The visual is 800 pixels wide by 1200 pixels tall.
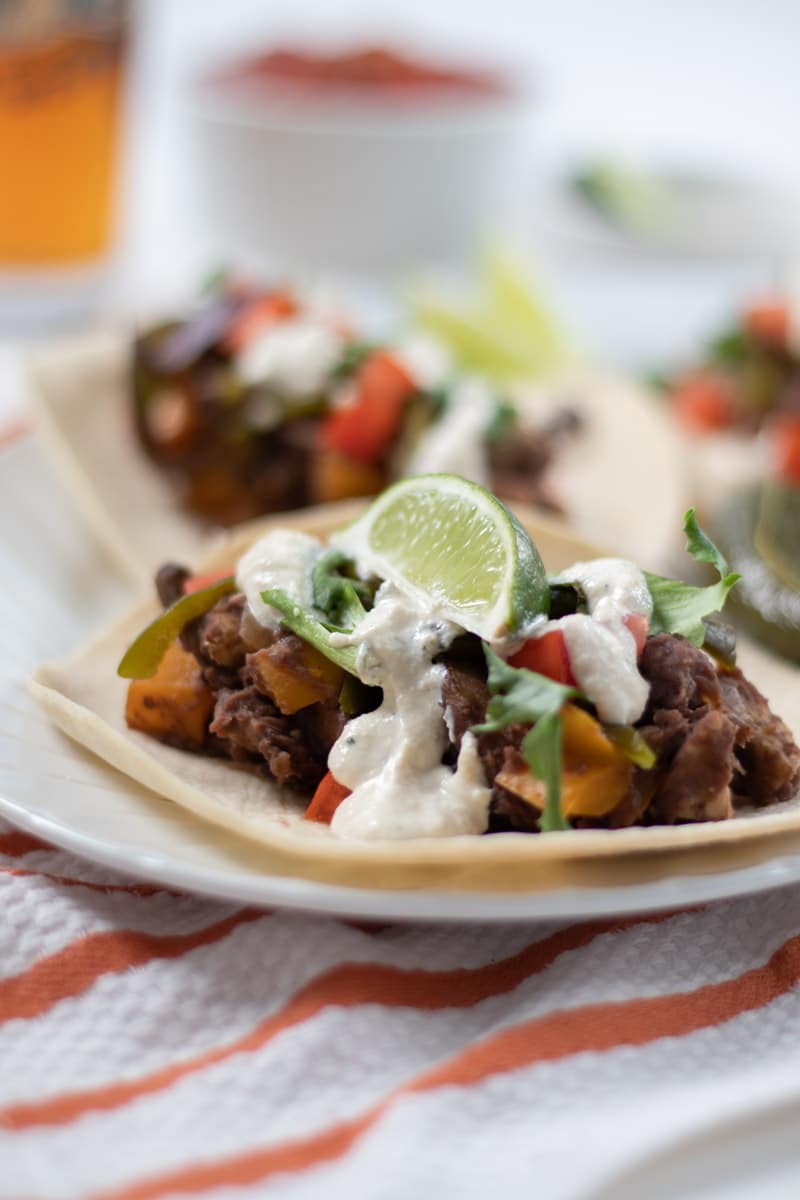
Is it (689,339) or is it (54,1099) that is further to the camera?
(689,339)

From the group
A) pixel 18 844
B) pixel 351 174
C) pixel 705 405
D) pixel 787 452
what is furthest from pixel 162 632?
pixel 351 174

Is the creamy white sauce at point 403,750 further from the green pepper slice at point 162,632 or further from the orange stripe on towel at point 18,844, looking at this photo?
the orange stripe on towel at point 18,844

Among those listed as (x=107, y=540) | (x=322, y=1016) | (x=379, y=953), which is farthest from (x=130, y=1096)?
(x=107, y=540)

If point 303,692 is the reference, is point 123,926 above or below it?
below

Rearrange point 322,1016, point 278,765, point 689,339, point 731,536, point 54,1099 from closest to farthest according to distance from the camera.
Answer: point 54,1099 < point 322,1016 < point 278,765 < point 731,536 < point 689,339

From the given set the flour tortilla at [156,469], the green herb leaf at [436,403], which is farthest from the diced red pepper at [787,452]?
the green herb leaf at [436,403]

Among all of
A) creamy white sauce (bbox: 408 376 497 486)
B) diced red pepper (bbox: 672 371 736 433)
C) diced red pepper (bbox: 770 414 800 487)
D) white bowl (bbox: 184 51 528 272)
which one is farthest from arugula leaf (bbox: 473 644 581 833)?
white bowl (bbox: 184 51 528 272)

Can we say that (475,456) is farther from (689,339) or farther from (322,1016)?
(689,339)
